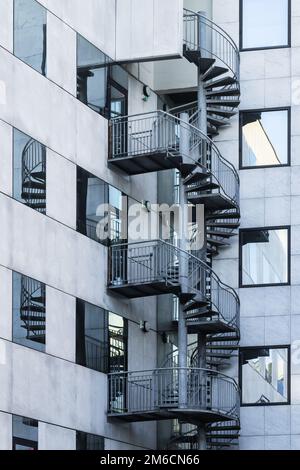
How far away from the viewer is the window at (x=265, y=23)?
5169 cm

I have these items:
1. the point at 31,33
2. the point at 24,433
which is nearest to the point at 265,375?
the point at 24,433

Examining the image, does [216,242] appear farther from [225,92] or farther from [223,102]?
[225,92]

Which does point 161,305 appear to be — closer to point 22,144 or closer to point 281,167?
point 281,167

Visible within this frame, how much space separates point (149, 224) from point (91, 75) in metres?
4.96

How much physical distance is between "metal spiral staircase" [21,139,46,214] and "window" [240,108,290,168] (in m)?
9.41

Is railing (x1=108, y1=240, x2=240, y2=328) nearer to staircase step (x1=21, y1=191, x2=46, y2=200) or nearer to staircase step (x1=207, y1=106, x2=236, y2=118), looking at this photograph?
staircase step (x1=21, y1=191, x2=46, y2=200)

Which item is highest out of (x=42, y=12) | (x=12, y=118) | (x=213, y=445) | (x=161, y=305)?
(x=42, y=12)

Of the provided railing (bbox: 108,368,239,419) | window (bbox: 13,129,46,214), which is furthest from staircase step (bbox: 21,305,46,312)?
railing (bbox: 108,368,239,419)

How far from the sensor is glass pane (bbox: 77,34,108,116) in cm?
4612

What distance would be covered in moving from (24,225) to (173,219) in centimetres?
918

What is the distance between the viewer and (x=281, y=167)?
166 feet

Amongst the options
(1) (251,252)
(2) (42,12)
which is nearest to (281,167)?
(1) (251,252)

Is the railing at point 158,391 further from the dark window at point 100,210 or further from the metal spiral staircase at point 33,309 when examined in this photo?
the metal spiral staircase at point 33,309

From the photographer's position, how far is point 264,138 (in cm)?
5131
